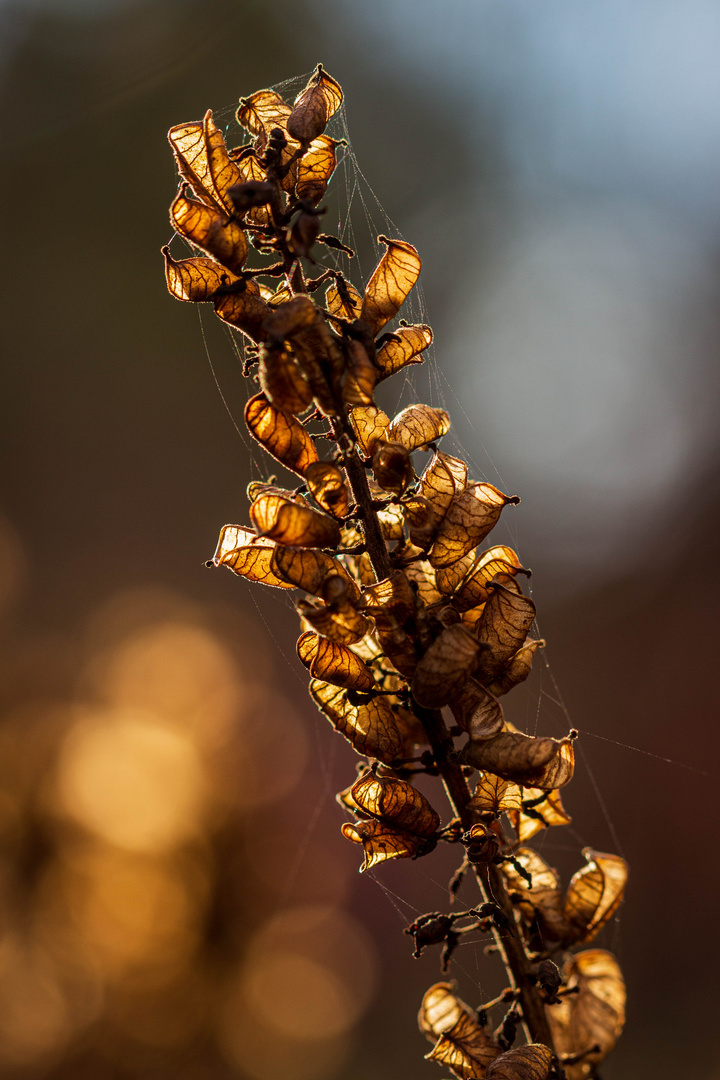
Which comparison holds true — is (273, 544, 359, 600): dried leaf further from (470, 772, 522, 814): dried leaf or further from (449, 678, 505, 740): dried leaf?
(470, 772, 522, 814): dried leaf

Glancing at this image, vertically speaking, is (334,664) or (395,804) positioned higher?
(334,664)

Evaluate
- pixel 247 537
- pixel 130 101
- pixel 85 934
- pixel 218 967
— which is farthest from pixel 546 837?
pixel 130 101

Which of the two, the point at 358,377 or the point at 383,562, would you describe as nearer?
the point at 358,377

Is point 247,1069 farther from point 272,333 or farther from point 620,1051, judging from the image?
point 272,333

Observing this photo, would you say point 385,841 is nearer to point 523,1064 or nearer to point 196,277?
point 523,1064

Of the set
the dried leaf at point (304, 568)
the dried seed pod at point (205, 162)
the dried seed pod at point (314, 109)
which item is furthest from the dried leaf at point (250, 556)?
the dried seed pod at point (314, 109)

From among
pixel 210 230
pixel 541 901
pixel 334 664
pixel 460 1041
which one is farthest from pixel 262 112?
pixel 460 1041
